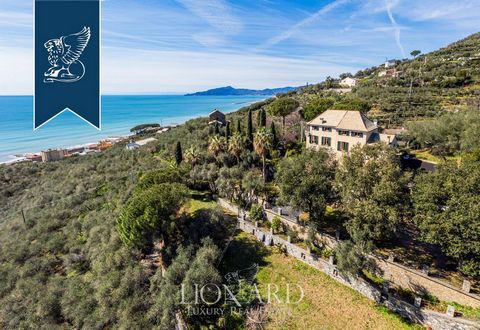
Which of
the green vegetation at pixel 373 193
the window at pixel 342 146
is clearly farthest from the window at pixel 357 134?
the green vegetation at pixel 373 193

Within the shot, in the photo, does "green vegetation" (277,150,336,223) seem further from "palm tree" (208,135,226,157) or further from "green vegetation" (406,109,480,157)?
"green vegetation" (406,109,480,157)

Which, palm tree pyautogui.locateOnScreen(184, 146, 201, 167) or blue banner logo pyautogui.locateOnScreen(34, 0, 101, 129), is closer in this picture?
blue banner logo pyautogui.locateOnScreen(34, 0, 101, 129)

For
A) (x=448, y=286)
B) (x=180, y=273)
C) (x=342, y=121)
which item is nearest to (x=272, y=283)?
(x=180, y=273)

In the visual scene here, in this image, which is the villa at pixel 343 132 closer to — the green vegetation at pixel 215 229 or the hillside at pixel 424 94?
the green vegetation at pixel 215 229

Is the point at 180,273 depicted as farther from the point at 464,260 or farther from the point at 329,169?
the point at 464,260
